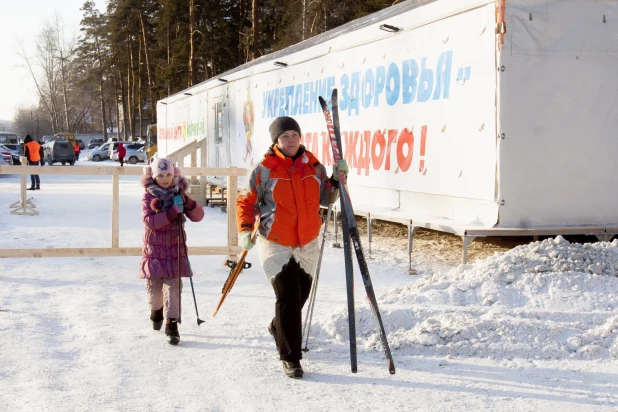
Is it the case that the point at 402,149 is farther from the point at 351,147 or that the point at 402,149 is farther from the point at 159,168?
the point at 159,168

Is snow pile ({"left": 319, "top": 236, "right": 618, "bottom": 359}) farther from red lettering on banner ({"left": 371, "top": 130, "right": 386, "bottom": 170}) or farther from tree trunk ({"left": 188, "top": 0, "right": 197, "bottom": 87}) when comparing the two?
tree trunk ({"left": 188, "top": 0, "right": 197, "bottom": 87})

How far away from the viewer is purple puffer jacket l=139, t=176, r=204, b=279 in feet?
18.2

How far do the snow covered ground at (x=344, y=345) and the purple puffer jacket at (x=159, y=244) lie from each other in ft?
1.78

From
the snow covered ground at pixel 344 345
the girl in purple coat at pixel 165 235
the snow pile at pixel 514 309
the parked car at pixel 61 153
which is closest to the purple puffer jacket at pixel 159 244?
the girl in purple coat at pixel 165 235

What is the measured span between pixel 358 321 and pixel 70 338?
2210 mm

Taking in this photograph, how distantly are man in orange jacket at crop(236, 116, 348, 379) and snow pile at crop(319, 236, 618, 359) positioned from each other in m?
0.80

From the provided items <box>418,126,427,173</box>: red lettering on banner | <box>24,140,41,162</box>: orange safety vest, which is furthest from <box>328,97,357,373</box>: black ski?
<box>24,140,41,162</box>: orange safety vest

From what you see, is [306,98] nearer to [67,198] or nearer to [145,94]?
[67,198]

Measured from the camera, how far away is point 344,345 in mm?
5359

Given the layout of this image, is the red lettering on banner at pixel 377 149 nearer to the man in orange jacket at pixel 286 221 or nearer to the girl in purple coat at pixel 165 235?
the girl in purple coat at pixel 165 235

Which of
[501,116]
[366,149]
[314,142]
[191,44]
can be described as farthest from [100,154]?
[501,116]

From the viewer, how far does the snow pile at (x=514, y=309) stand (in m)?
5.15

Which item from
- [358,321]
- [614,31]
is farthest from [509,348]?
[614,31]

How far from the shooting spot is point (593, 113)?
756cm
